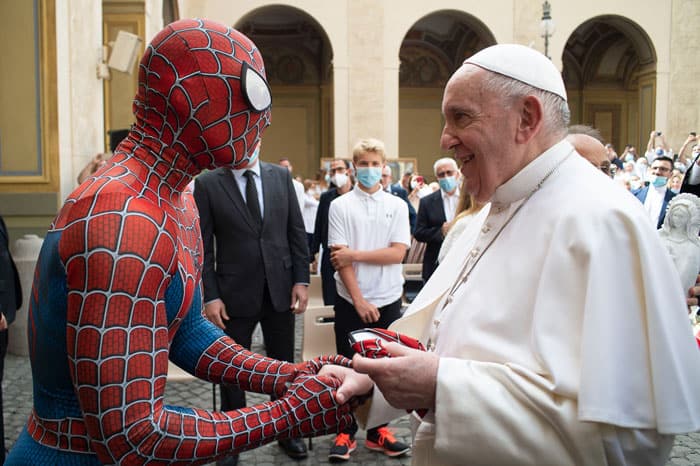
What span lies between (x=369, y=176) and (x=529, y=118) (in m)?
2.71

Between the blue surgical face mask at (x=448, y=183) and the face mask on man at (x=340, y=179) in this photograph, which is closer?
the blue surgical face mask at (x=448, y=183)

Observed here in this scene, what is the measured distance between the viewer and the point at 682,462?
3.93 m

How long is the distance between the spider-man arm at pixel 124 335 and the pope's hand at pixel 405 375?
1.21 ft

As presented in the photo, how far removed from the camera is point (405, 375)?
1502 millimetres

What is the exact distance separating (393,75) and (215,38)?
56.6ft

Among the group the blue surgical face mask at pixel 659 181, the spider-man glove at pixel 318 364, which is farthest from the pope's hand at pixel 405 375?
the blue surgical face mask at pixel 659 181

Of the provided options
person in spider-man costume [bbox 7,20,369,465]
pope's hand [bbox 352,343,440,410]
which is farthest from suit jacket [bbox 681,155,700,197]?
person in spider-man costume [bbox 7,20,369,465]

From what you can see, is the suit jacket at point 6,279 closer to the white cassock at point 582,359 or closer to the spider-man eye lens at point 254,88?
the spider-man eye lens at point 254,88

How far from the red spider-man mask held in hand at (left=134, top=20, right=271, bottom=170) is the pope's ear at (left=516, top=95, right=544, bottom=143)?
67cm

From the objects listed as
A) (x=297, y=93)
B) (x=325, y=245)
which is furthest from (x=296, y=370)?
(x=297, y=93)

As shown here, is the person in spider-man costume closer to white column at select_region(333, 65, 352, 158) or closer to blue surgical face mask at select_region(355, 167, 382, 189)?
blue surgical face mask at select_region(355, 167, 382, 189)

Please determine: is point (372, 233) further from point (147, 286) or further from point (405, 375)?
point (147, 286)

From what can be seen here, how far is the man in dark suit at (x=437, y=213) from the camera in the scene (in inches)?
223

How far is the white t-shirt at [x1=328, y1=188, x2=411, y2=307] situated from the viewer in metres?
4.26
